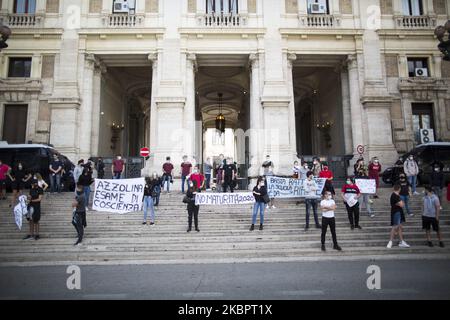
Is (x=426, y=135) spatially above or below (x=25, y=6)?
below

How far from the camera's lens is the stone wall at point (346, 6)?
21.4 metres

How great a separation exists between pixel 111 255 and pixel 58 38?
16587mm

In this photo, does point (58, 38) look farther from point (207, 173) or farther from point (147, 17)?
point (207, 173)

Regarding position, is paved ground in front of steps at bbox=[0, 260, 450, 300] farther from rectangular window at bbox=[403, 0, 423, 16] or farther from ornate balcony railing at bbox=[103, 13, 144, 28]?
rectangular window at bbox=[403, 0, 423, 16]

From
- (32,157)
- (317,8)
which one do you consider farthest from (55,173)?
(317,8)

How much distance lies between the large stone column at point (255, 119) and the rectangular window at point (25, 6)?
46.0 feet

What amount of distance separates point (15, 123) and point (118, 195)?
481 inches

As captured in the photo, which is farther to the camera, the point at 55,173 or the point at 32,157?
the point at 32,157

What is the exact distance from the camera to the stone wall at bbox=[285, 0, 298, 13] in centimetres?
2119

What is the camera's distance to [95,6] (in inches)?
826

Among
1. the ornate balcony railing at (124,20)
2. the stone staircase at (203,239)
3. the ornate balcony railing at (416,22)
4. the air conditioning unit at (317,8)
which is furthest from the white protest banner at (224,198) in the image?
the ornate balcony railing at (416,22)

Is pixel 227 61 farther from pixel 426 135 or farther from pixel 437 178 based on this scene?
pixel 437 178

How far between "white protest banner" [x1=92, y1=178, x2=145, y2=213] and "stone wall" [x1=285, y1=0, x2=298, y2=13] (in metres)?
15.2
